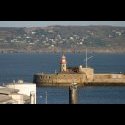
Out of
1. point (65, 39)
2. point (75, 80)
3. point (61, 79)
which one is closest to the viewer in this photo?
point (75, 80)

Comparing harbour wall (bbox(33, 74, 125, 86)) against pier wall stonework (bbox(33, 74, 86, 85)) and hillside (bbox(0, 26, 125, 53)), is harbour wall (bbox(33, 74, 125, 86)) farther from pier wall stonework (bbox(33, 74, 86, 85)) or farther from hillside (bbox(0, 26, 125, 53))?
hillside (bbox(0, 26, 125, 53))

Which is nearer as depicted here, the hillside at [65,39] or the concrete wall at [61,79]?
the concrete wall at [61,79]

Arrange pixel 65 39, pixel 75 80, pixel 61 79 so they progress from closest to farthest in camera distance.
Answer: pixel 75 80 < pixel 61 79 < pixel 65 39

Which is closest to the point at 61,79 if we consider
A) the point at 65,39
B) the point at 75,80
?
the point at 75,80

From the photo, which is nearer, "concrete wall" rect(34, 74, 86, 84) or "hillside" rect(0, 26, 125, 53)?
"concrete wall" rect(34, 74, 86, 84)

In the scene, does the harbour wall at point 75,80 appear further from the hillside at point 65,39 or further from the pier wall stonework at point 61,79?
the hillside at point 65,39

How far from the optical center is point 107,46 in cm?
9150

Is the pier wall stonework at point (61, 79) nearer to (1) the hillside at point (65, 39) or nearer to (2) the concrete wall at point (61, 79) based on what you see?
→ (2) the concrete wall at point (61, 79)

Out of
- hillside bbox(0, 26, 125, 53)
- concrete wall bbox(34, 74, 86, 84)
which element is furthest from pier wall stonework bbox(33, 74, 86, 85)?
hillside bbox(0, 26, 125, 53)

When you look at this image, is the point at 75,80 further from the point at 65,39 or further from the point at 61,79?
the point at 65,39

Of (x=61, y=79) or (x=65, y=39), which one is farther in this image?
(x=65, y=39)

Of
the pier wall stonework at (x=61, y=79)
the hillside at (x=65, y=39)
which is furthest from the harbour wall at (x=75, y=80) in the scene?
the hillside at (x=65, y=39)
